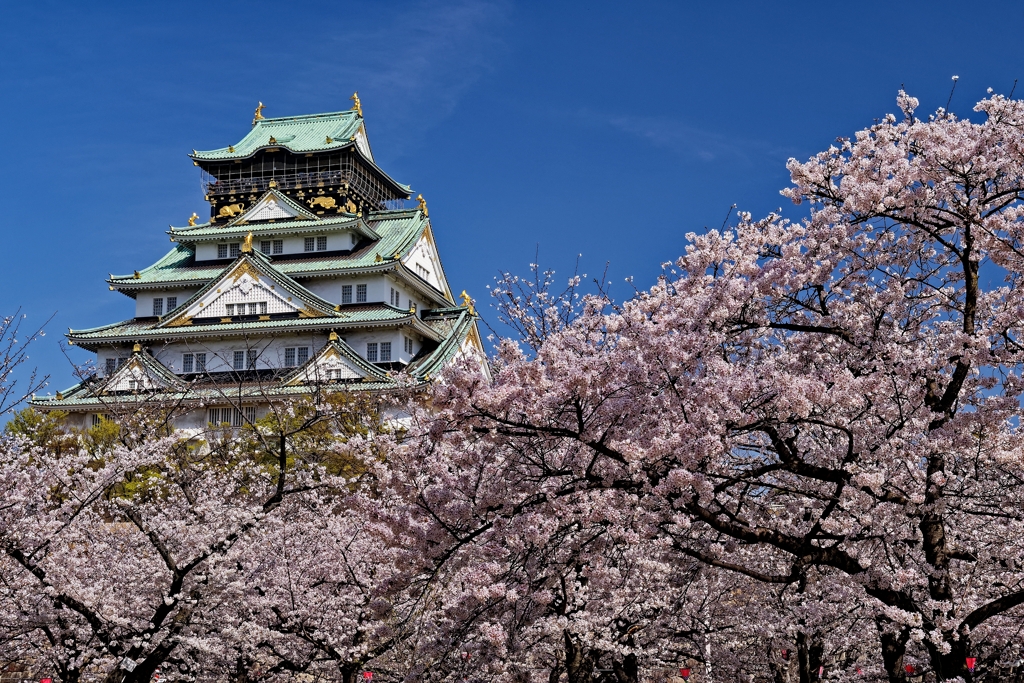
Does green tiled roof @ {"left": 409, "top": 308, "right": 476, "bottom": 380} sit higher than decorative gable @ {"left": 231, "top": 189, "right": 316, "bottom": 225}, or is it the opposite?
decorative gable @ {"left": 231, "top": 189, "right": 316, "bottom": 225}

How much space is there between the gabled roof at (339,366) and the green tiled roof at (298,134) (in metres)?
14.9

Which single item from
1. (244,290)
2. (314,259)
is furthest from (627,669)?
(314,259)

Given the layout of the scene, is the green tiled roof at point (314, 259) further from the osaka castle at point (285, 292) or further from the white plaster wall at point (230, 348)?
the white plaster wall at point (230, 348)

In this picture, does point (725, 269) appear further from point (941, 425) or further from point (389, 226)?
point (389, 226)

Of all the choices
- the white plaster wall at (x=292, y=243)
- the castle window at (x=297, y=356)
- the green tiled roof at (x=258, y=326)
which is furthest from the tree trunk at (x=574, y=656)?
the white plaster wall at (x=292, y=243)

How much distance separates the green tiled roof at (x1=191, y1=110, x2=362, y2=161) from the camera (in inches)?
2311

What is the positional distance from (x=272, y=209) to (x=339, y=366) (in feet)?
45.4

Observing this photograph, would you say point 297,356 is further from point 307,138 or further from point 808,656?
point 808,656

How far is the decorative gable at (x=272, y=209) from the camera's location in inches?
2200

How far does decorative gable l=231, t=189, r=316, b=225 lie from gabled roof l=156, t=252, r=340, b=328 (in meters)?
4.99

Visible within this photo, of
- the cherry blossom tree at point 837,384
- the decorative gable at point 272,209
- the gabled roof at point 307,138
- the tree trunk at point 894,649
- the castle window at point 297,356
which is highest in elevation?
the gabled roof at point 307,138

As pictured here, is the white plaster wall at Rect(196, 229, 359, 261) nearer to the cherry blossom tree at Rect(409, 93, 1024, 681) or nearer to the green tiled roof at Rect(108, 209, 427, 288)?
the green tiled roof at Rect(108, 209, 427, 288)

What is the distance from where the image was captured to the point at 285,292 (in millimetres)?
50406

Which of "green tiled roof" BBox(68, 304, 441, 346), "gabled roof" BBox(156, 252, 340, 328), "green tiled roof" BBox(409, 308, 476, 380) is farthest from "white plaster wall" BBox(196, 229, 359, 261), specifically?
"green tiled roof" BBox(409, 308, 476, 380)
